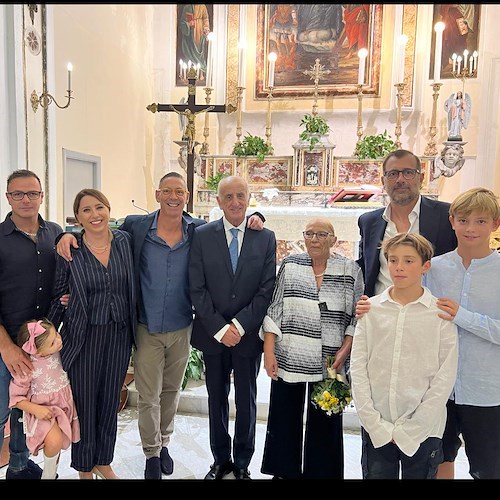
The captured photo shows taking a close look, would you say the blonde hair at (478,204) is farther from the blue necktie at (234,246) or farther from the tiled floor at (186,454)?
the tiled floor at (186,454)

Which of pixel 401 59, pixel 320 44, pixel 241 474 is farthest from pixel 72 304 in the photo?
pixel 401 59

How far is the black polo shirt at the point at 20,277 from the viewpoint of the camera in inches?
79.8

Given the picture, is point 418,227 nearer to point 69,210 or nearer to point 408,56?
point 69,210

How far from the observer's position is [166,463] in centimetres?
241

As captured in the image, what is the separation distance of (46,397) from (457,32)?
6467 mm

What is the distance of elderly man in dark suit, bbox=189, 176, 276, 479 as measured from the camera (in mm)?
2164

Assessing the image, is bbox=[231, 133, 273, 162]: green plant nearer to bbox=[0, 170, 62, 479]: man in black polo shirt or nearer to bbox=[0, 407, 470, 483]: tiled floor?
bbox=[0, 407, 470, 483]: tiled floor

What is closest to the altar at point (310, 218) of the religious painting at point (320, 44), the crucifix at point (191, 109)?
the crucifix at point (191, 109)

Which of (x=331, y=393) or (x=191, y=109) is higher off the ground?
(x=191, y=109)

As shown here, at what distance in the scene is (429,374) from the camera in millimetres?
1667

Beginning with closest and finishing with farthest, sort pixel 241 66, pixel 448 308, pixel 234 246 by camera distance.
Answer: pixel 448 308
pixel 234 246
pixel 241 66

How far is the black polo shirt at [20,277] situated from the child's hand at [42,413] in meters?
0.35

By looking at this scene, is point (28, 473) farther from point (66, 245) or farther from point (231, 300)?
point (231, 300)

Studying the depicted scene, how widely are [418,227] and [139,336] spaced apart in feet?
4.87
